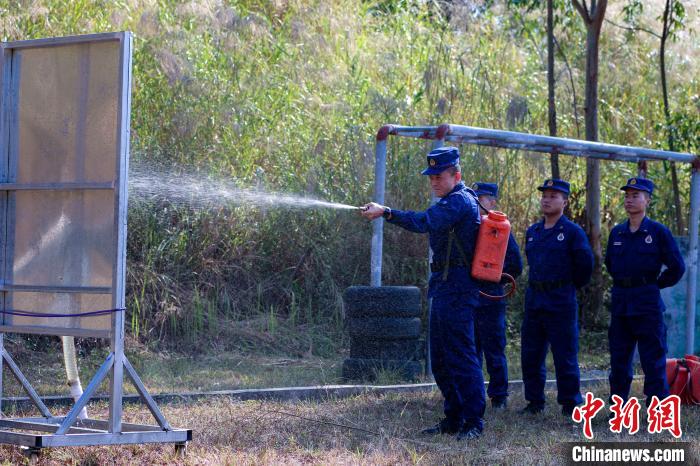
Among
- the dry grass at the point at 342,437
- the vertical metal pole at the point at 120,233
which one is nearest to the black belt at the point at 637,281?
the dry grass at the point at 342,437

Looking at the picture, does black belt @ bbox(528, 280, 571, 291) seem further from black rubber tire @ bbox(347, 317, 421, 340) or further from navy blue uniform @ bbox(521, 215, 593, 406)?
black rubber tire @ bbox(347, 317, 421, 340)

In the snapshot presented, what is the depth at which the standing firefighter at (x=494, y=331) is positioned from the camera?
8.34 meters

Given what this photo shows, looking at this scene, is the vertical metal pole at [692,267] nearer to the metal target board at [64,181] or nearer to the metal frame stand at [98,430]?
the metal frame stand at [98,430]

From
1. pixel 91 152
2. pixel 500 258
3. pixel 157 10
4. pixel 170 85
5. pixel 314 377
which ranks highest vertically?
pixel 157 10

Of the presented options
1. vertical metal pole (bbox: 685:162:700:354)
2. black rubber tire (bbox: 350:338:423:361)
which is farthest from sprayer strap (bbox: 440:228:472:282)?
vertical metal pole (bbox: 685:162:700:354)

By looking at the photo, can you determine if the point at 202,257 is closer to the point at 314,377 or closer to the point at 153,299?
the point at 153,299

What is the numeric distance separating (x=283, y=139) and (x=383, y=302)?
488cm

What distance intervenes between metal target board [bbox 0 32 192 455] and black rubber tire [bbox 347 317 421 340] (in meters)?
3.63

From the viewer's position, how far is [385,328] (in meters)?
9.54

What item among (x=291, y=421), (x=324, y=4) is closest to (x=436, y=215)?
(x=291, y=421)

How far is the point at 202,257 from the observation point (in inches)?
499

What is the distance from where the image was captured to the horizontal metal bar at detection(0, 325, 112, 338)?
5898mm

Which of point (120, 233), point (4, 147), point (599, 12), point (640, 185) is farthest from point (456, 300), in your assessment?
point (599, 12)

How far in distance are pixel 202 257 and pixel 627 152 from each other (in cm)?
546
